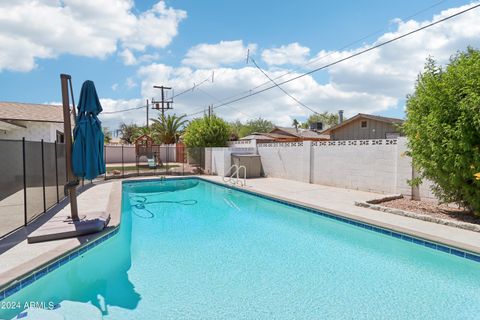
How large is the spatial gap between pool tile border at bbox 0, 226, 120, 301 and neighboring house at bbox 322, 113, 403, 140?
1811 cm

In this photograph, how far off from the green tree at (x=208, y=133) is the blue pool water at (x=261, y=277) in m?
11.9

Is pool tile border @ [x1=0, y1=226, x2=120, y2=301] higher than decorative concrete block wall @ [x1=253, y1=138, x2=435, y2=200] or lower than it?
lower

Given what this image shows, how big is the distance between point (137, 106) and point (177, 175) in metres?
21.9

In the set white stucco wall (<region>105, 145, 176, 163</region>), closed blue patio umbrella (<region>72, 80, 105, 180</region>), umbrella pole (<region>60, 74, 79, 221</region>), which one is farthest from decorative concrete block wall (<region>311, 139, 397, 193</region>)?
white stucco wall (<region>105, 145, 176, 163</region>)

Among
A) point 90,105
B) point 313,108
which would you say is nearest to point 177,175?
point 90,105

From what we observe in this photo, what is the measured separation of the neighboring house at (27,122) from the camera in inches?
502

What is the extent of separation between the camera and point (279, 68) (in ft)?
52.3

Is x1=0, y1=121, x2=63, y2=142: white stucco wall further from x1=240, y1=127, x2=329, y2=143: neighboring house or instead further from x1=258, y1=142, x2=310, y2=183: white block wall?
x1=240, y1=127, x2=329, y2=143: neighboring house

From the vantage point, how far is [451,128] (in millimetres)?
6070

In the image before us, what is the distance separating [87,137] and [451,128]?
7.43m

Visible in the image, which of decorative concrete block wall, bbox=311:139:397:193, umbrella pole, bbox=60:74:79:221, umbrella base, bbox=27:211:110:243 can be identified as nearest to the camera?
umbrella base, bbox=27:211:110:243

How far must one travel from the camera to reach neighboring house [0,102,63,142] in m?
12.7

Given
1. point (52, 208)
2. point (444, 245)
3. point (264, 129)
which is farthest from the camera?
point (264, 129)

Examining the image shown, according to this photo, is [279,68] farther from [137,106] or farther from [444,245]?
[137,106]
